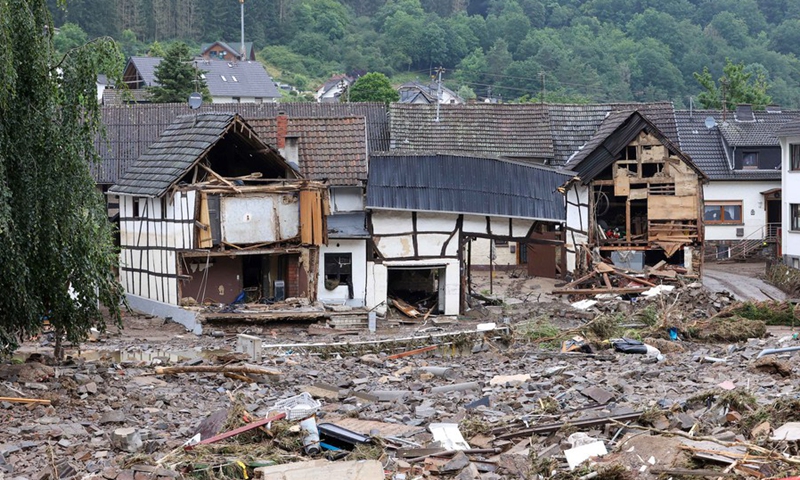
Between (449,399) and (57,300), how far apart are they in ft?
22.6

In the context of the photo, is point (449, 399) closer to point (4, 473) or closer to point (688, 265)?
point (4, 473)

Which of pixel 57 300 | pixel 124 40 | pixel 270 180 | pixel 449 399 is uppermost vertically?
pixel 124 40

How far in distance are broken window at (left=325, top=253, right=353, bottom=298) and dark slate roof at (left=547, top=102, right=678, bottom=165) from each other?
10.7 meters

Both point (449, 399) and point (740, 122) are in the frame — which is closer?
point (449, 399)

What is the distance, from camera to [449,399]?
811 inches

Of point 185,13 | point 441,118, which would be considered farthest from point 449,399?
point 185,13

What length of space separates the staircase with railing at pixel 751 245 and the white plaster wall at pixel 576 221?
13822mm

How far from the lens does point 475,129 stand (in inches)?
1684

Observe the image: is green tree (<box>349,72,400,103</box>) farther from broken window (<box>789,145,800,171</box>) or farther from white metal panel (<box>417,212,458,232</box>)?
white metal panel (<box>417,212,458,232</box>)

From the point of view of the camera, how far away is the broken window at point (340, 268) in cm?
3450

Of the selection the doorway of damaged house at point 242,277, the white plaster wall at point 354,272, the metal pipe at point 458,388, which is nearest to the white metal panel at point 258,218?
the doorway of damaged house at point 242,277

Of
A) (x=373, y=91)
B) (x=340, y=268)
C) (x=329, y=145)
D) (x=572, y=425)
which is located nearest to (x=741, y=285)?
(x=340, y=268)

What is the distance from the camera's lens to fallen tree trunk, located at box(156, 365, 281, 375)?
73.2 feet

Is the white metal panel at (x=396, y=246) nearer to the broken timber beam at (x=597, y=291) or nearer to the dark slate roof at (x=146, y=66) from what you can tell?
the broken timber beam at (x=597, y=291)
